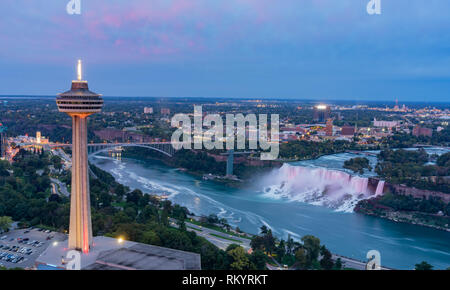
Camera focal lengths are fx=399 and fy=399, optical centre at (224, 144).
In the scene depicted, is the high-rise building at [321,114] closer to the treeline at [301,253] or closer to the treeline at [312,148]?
the treeline at [312,148]

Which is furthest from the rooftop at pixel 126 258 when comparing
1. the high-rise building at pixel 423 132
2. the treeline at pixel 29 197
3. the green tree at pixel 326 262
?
the high-rise building at pixel 423 132

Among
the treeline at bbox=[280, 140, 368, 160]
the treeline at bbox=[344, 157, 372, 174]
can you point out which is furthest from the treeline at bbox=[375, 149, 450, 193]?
the treeline at bbox=[280, 140, 368, 160]

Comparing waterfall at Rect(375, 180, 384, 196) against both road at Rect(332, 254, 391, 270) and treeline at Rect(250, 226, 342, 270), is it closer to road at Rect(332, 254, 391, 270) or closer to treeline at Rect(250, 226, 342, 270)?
road at Rect(332, 254, 391, 270)
